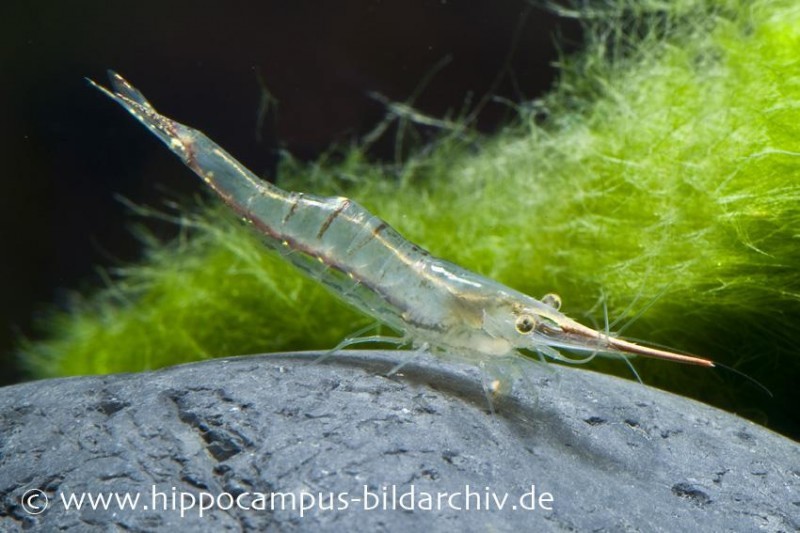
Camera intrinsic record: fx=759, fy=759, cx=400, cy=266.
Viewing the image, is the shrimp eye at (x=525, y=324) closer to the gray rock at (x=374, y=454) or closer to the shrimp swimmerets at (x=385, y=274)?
the shrimp swimmerets at (x=385, y=274)

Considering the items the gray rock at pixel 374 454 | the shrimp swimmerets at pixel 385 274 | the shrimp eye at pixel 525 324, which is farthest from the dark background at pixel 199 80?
the shrimp eye at pixel 525 324

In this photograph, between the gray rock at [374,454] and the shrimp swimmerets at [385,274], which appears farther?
the shrimp swimmerets at [385,274]

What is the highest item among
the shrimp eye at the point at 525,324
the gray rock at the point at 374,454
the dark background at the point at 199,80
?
the dark background at the point at 199,80

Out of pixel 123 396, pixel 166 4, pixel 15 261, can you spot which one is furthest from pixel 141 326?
pixel 123 396

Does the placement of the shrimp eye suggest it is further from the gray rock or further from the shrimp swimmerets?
the gray rock

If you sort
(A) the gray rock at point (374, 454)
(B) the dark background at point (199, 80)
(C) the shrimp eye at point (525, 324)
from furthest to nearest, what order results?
(B) the dark background at point (199, 80) → (C) the shrimp eye at point (525, 324) → (A) the gray rock at point (374, 454)

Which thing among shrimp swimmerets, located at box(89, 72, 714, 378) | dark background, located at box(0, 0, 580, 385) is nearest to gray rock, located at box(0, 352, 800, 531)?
shrimp swimmerets, located at box(89, 72, 714, 378)
